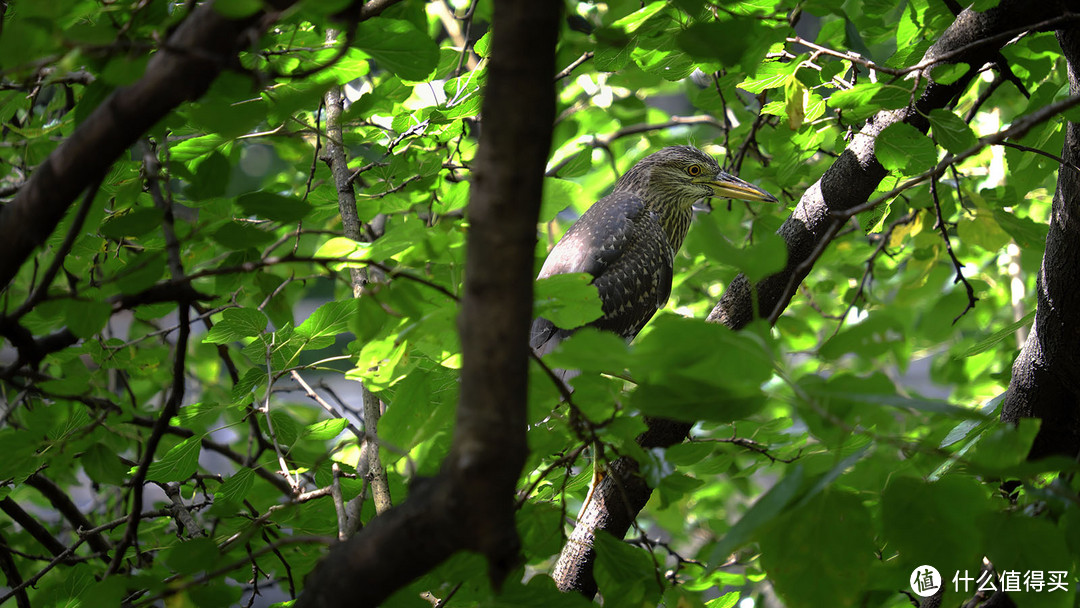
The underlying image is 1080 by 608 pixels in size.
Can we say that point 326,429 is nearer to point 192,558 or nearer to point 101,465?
point 101,465

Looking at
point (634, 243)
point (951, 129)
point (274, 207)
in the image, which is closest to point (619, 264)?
point (634, 243)

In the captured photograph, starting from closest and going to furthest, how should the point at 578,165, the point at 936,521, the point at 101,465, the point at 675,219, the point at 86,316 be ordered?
the point at 936,521 → the point at 86,316 → the point at 101,465 → the point at 578,165 → the point at 675,219

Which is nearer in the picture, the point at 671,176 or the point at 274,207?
the point at 274,207

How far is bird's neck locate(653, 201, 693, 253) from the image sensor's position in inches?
145

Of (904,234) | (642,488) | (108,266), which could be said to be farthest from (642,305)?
(108,266)

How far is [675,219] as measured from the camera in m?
3.76

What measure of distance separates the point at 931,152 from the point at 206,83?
1408 millimetres

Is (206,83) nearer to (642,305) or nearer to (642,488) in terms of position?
(642,488)

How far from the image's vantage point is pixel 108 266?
1.85 meters

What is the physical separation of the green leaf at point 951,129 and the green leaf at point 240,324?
1439 millimetres

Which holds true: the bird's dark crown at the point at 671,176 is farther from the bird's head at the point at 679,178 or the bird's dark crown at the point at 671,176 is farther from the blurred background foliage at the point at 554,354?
the blurred background foliage at the point at 554,354

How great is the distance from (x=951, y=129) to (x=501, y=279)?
1226 mm

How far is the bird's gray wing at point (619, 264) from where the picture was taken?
9.64 ft

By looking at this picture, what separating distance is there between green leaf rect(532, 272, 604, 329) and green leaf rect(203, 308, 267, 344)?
71 cm
